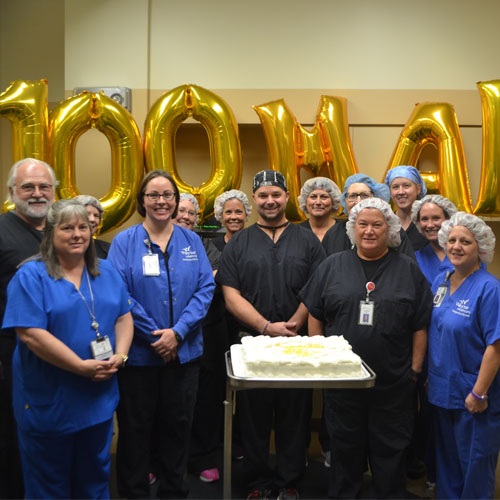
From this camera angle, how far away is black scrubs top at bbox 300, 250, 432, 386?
2.53 m

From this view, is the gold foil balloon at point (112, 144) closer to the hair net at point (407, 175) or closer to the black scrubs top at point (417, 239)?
the hair net at point (407, 175)

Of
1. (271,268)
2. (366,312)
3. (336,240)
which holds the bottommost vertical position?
(366,312)

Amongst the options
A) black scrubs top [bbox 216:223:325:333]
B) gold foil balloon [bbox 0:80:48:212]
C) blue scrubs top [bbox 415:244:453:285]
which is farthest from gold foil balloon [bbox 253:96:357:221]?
gold foil balloon [bbox 0:80:48:212]

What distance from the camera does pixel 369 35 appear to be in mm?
4551

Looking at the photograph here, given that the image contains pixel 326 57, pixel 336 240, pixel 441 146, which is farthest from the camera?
pixel 326 57

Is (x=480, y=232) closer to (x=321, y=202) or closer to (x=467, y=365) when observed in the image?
(x=467, y=365)

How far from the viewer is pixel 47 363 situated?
2150 mm

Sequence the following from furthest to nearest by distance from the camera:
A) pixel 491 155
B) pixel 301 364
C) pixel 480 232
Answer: pixel 491 155 → pixel 480 232 → pixel 301 364

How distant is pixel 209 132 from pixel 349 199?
54.1 inches

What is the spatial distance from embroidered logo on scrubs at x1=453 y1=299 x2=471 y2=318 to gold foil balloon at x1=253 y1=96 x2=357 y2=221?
1846 millimetres

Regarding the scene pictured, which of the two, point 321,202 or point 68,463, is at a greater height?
point 321,202

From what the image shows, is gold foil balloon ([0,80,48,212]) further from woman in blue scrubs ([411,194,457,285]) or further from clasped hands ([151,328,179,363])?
woman in blue scrubs ([411,194,457,285])

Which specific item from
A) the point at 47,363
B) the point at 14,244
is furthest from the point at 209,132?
the point at 47,363

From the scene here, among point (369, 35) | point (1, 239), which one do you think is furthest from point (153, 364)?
point (369, 35)
